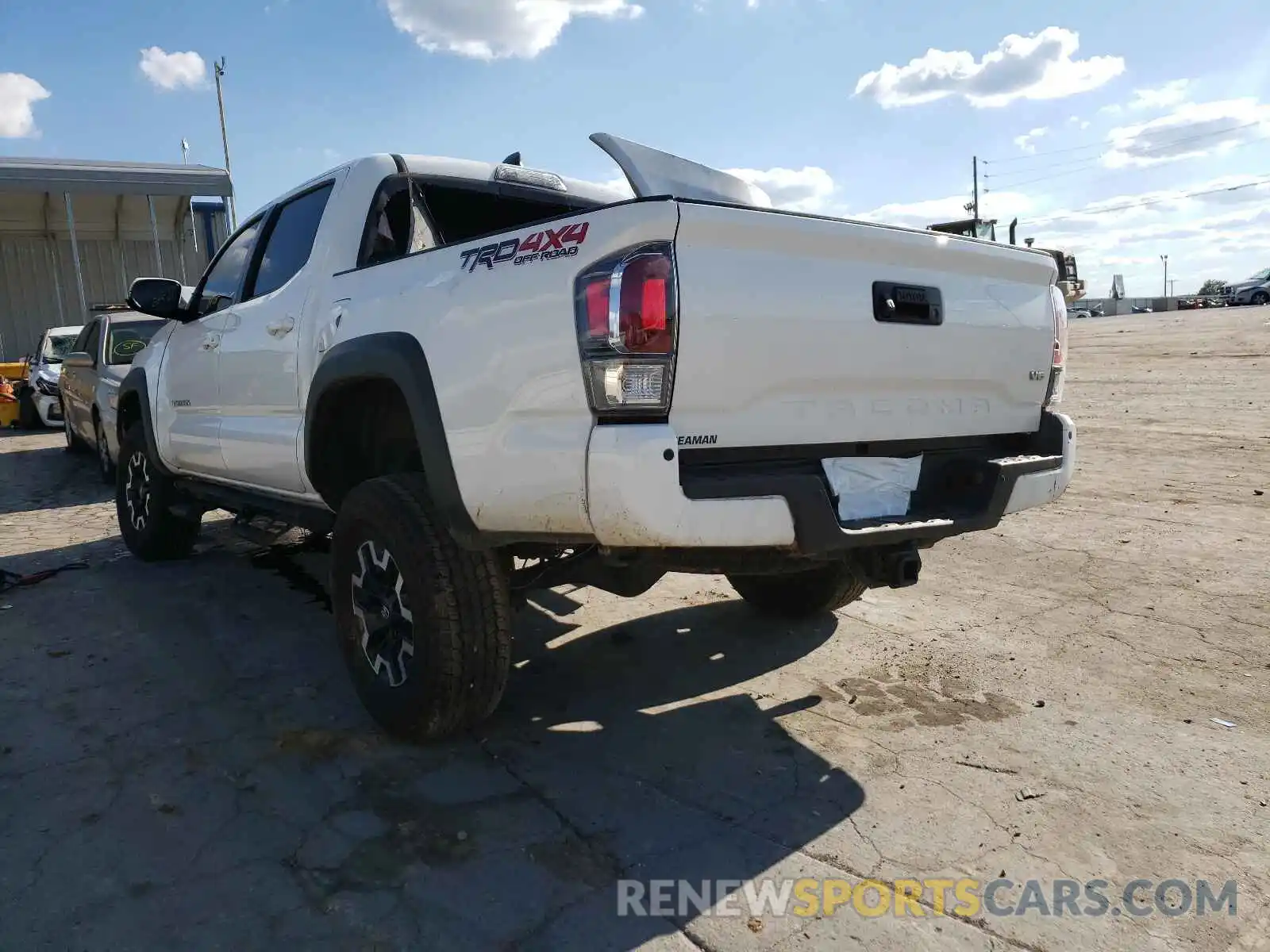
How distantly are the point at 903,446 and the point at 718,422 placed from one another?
808 mm

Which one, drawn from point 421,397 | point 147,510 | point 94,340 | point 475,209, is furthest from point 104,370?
point 421,397

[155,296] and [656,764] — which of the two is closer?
[656,764]

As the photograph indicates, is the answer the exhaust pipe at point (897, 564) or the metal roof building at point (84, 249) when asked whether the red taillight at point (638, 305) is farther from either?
the metal roof building at point (84, 249)

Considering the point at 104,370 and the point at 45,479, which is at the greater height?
the point at 104,370

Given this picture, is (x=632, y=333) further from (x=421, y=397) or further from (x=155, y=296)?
(x=155, y=296)

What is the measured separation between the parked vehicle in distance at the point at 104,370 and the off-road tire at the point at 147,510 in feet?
7.20

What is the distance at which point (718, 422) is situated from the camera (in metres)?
2.44

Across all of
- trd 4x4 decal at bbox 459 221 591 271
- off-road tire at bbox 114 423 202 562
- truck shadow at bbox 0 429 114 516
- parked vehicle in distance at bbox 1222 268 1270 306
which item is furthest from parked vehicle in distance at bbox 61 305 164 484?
parked vehicle in distance at bbox 1222 268 1270 306

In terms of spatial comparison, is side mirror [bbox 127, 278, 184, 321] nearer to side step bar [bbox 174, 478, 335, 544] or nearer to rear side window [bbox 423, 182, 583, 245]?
side step bar [bbox 174, 478, 335, 544]

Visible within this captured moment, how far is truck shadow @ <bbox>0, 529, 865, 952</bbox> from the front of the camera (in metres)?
2.17

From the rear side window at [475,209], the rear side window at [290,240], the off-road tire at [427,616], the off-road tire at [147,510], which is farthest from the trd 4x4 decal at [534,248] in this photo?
the off-road tire at [147,510]

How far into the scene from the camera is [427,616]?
2.82 m

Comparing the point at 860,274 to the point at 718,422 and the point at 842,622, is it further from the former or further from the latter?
the point at 842,622

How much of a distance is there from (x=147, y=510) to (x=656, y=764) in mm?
4174
